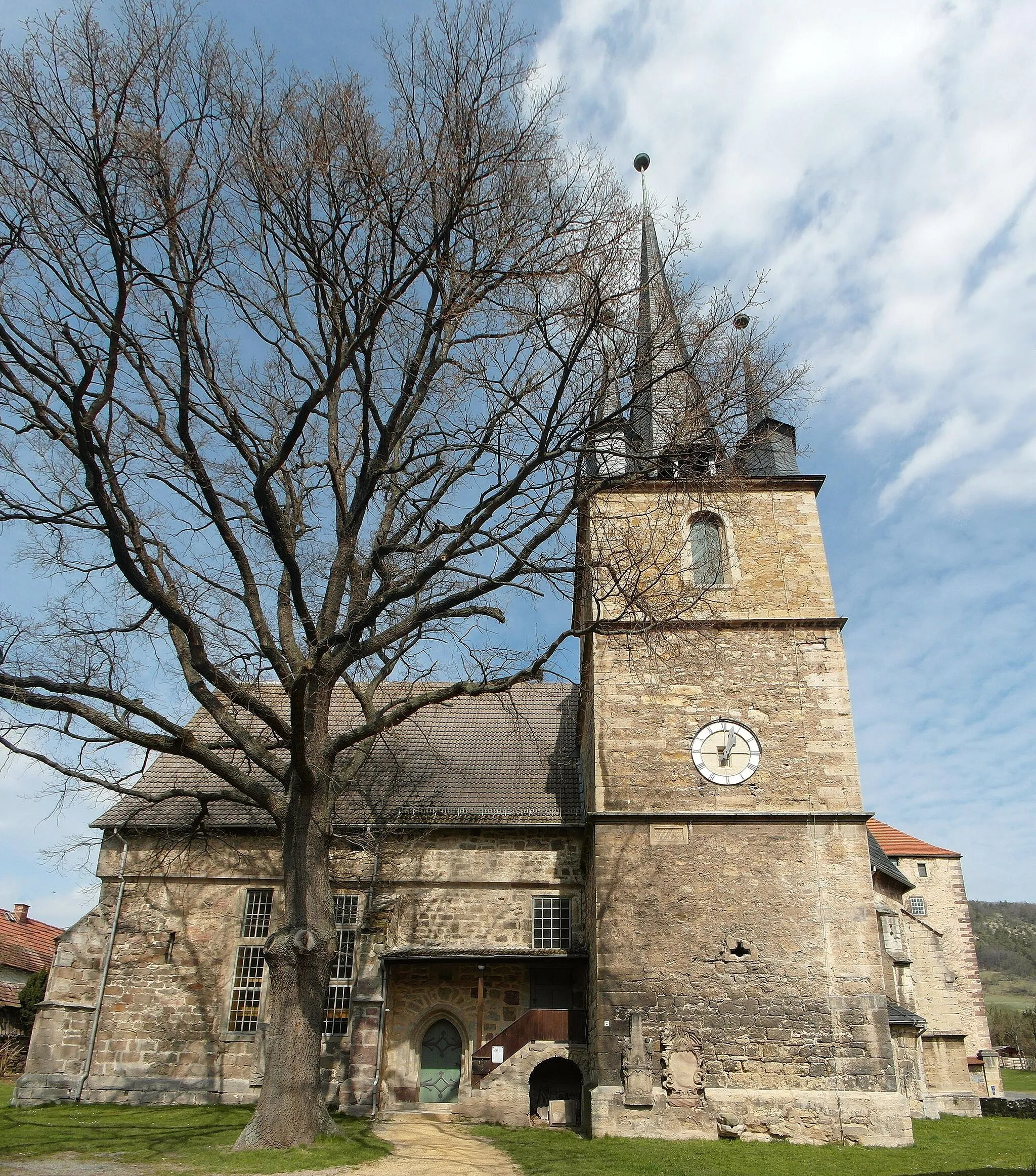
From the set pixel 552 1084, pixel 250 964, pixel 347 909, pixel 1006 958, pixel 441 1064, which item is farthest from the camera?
pixel 1006 958

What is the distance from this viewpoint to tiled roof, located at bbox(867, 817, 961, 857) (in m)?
34.1

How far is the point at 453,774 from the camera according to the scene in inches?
705

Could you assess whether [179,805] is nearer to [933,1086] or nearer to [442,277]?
[442,277]

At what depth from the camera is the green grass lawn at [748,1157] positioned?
929 cm

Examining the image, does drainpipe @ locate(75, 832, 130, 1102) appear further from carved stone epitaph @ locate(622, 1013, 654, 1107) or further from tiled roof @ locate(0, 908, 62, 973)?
tiled roof @ locate(0, 908, 62, 973)

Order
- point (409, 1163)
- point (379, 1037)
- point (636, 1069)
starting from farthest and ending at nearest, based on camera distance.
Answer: point (379, 1037)
point (636, 1069)
point (409, 1163)

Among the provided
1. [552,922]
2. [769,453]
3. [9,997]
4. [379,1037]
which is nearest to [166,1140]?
[379,1037]

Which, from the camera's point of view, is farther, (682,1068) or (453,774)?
(453,774)

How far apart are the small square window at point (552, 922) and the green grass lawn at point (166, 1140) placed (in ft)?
13.7

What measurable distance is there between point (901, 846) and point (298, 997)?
3074 centimetres

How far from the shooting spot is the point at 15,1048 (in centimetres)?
2105

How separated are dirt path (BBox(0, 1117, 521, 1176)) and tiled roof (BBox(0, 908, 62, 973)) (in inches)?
704

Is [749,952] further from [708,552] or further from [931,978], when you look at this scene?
[931,978]

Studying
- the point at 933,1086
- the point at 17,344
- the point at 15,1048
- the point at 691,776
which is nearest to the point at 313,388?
the point at 17,344
